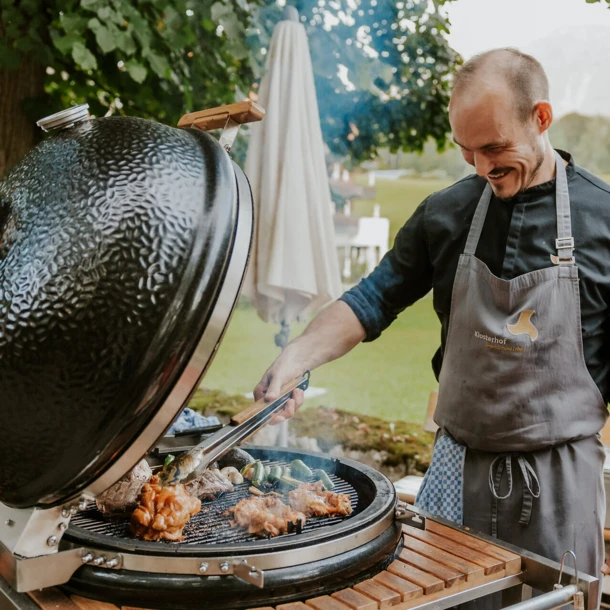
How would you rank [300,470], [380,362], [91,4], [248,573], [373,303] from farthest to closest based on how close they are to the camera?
[380,362] < [91,4] < [373,303] < [300,470] < [248,573]

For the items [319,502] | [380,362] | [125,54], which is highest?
[125,54]

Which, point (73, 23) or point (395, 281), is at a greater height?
point (73, 23)

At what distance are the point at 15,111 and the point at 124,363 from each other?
13.4 feet

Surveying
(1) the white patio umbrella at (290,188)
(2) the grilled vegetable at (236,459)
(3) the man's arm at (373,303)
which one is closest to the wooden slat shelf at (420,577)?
(2) the grilled vegetable at (236,459)

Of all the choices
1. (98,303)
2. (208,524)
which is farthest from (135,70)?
(98,303)

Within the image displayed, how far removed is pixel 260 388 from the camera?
2.31m

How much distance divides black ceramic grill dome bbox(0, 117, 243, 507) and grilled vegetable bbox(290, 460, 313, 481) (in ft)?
3.50

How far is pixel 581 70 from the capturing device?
673cm

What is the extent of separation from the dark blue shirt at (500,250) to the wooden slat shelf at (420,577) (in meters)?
0.88

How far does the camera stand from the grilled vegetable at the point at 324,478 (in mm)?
2205

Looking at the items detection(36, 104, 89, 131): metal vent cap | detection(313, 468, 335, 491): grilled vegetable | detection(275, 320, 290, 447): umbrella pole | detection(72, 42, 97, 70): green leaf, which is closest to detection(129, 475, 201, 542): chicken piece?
detection(313, 468, 335, 491): grilled vegetable

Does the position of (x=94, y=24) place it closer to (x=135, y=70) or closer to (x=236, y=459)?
(x=135, y=70)

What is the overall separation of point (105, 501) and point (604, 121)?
21.0 feet

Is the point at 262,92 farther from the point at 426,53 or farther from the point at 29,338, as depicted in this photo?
the point at 29,338
